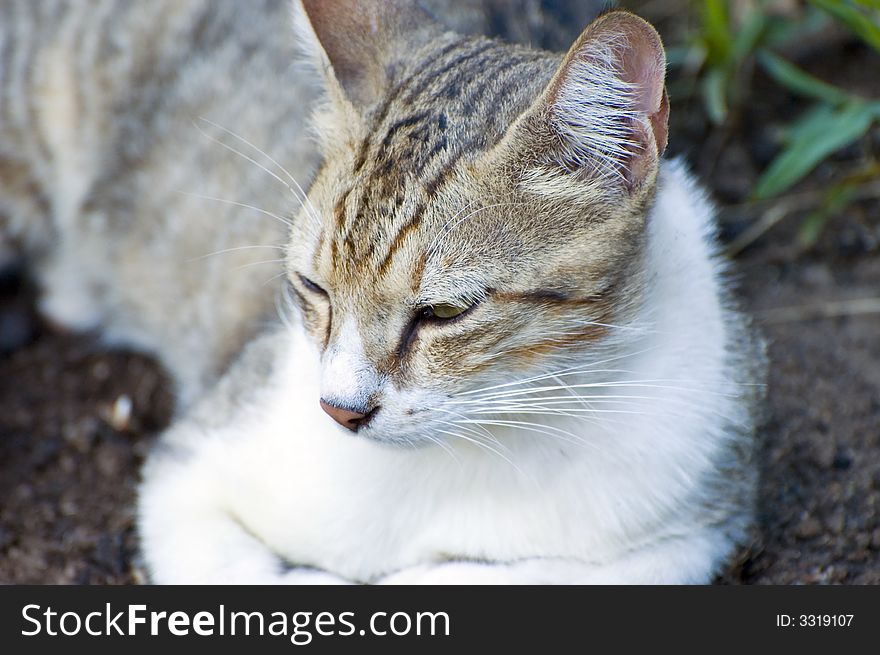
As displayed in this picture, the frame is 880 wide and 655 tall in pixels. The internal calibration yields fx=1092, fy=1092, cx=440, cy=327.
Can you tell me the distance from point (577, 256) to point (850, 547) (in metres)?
1.43

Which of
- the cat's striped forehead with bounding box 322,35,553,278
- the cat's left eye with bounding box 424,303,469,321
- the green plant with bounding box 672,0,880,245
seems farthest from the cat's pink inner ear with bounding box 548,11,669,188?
the green plant with bounding box 672,0,880,245

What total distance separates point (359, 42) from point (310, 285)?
661 millimetres

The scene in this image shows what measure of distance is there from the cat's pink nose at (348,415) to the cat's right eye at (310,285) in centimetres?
31

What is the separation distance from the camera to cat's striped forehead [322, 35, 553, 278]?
2475 millimetres

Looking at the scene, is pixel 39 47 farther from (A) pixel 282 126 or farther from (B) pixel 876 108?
(B) pixel 876 108

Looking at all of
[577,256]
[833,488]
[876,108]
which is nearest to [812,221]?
[876,108]

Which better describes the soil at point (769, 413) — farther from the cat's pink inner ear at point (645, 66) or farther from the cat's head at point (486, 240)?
the cat's pink inner ear at point (645, 66)

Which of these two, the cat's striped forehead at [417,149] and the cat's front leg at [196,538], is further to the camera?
the cat's front leg at [196,538]

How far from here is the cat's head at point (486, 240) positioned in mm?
2395

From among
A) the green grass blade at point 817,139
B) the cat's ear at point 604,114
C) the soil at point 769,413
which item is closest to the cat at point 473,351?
the cat's ear at point 604,114

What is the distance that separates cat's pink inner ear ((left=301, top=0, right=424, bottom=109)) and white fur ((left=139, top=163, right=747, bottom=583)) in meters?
0.70

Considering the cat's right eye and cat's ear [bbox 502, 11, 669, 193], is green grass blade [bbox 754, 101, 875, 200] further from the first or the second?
the cat's right eye

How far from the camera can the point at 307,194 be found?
2799mm

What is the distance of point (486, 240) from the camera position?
7.98 ft
